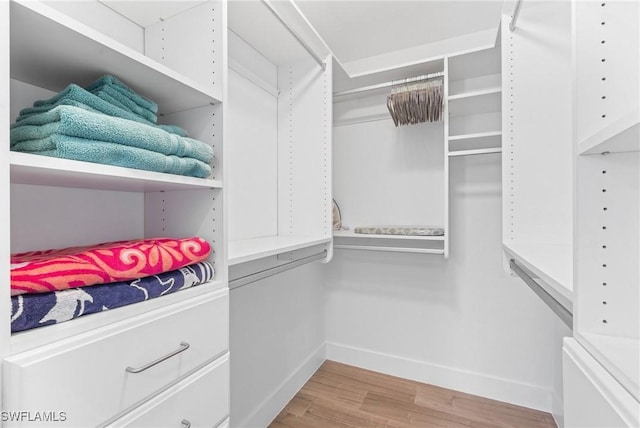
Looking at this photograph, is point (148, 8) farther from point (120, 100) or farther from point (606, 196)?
point (606, 196)

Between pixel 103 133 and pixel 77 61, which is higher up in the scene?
pixel 77 61

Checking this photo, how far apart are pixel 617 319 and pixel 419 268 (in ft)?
5.18

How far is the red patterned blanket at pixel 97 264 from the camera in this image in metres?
0.48

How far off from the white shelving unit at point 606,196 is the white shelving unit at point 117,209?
30.4 inches

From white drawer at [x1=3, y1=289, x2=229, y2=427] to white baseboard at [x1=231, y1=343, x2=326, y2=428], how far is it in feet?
3.00

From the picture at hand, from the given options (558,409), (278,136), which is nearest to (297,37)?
(278,136)

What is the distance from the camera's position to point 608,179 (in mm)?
455

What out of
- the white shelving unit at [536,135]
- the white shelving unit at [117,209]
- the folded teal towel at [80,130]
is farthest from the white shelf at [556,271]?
the folded teal towel at [80,130]

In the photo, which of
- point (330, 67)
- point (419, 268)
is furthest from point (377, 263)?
point (330, 67)

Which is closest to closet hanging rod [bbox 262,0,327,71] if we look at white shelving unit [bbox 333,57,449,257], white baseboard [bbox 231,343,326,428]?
white shelving unit [bbox 333,57,449,257]

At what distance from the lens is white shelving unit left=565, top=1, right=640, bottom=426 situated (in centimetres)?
43

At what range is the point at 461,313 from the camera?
6.20ft

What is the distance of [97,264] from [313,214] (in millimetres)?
1126

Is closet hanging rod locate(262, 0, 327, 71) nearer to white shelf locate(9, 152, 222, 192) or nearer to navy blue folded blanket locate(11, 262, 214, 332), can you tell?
white shelf locate(9, 152, 222, 192)
